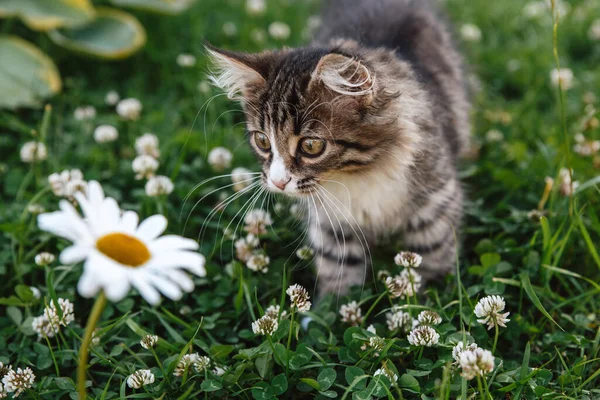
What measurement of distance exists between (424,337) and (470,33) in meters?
2.58

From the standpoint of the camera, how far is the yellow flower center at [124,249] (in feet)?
3.79

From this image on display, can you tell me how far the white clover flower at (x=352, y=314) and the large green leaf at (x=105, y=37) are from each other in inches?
74.9

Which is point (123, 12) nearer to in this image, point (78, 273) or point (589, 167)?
point (78, 273)

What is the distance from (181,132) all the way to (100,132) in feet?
1.17

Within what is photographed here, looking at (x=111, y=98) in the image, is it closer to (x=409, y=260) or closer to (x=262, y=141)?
(x=262, y=141)

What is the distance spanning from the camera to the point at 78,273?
6.75 ft

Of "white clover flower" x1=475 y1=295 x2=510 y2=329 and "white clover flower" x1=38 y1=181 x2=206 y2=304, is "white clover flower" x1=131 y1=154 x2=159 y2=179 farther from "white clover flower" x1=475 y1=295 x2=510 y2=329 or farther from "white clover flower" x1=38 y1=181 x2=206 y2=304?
"white clover flower" x1=475 y1=295 x2=510 y2=329

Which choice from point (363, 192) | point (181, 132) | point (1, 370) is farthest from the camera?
point (181, 132)

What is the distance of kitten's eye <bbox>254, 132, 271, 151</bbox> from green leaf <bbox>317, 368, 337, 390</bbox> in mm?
717

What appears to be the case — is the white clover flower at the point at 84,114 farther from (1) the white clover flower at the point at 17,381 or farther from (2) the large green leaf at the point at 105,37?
(1) the white clover flower at the point at 17,381

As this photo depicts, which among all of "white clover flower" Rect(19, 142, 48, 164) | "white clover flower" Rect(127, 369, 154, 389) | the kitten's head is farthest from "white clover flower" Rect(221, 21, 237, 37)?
"white clover flower" Rect(127, 369, 154, 389)

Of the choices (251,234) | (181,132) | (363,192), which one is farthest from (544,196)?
(181,132)

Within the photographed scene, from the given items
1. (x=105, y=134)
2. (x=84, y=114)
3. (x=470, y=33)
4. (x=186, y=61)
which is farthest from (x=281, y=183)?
(x=470, y=33)

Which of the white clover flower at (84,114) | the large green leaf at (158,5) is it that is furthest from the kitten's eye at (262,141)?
the large green leaf at (158,5)
